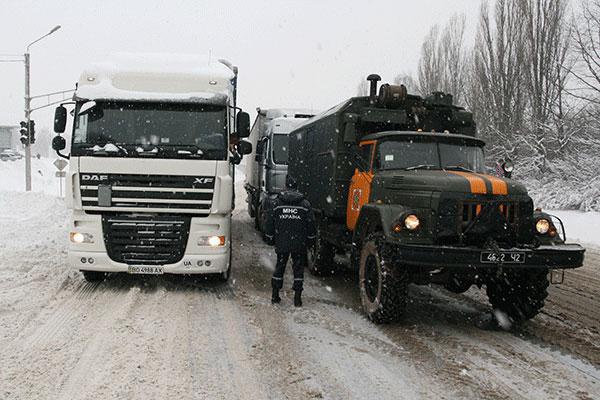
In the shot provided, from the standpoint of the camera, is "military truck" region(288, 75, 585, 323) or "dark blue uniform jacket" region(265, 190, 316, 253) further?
"dark blue uniform jacket" region(265, 190, 316, 253)

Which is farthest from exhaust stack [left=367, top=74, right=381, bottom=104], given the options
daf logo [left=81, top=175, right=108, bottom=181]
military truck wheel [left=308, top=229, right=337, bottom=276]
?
daf logo [left=81, top=175, right=108, bottom=181]

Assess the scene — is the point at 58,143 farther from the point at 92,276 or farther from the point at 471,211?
the point at 471,211

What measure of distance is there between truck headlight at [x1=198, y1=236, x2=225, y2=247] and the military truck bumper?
2902 mm

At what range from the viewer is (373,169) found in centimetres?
762

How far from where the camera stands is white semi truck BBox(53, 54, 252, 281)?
7.68 metres

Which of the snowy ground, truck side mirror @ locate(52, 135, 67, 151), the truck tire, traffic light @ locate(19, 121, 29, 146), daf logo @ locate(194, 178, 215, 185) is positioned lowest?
the snowy ground

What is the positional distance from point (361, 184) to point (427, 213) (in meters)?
1.81

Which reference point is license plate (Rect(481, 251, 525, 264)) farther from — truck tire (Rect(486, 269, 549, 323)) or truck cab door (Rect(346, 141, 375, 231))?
truck cab door (Rect(346, 141, 375, 231))

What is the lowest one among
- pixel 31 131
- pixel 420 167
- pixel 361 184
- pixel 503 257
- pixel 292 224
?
pixel 503 257

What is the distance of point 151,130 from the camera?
7977 millimetres

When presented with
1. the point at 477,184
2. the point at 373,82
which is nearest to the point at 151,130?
the point at 373,82

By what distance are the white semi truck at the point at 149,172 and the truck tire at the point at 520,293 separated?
3.94m

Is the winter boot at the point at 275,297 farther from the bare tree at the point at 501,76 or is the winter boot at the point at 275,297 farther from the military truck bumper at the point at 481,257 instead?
the bare tree at the point at 501,76

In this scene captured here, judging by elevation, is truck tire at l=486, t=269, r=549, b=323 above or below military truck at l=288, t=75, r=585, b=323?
below
